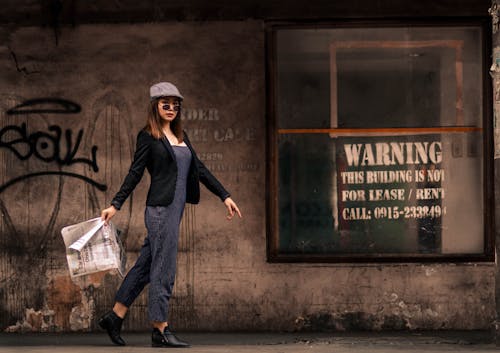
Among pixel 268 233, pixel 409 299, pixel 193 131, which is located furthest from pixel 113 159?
pixel 409 299

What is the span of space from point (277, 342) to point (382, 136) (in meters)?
2.07

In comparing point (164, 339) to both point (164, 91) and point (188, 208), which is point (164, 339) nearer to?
point (188, 208)

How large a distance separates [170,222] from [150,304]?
2.04 feet

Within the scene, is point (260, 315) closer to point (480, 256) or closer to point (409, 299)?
point (409, 299)

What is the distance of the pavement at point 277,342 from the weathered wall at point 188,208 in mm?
227

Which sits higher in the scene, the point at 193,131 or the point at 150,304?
the point at 193,131

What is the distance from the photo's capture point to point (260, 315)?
9.52 m

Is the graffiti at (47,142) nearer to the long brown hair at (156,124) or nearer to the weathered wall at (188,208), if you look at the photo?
the weathered wall at (188,208)

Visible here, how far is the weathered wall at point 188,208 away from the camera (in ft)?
31.2

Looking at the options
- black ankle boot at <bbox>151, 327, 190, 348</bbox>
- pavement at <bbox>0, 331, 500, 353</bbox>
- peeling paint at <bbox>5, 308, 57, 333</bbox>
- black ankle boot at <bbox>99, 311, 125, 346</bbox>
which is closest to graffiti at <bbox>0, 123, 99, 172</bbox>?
peeling paint at <bbox>5, 308, 57, 333</bbox>

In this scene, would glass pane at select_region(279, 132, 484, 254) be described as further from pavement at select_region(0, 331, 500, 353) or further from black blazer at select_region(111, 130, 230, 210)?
black blazer at select_region(111, 130, 230, 210)

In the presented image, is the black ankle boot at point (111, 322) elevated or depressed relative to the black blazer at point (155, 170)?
depressed

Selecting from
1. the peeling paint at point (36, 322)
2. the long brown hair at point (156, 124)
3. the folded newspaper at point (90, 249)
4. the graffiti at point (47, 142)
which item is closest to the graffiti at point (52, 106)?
the graffiti at point (47, 142)

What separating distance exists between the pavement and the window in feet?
2.57
